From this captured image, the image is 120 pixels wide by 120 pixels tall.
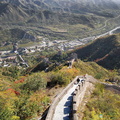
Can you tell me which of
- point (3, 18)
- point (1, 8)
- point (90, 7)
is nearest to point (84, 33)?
point (90, 7)

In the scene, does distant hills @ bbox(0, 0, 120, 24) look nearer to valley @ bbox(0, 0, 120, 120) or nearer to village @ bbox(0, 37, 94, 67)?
valley @ bbox(0, 0, 120, 120)

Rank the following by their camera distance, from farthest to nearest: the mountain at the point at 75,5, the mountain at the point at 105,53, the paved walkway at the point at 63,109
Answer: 1. the mountain at the point at 75,5
2. the mountain at the point at 105,53
3. the paved walkway at the point at 63,109

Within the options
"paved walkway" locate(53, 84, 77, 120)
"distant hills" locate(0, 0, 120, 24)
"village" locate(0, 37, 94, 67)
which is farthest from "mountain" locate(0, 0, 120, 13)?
"paved walkway" locate(53, 84, 77, 120)

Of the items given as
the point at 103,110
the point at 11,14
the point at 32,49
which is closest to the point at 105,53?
the point at 103,110

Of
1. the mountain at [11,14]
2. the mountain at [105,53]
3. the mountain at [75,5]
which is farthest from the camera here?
the mountain at [75,5]

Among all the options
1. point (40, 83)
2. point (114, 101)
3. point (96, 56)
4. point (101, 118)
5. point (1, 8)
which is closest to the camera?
point (101, 118)

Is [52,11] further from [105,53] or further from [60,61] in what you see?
[105,53]

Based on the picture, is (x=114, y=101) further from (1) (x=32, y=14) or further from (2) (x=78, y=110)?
(1) (x=32, y=14)

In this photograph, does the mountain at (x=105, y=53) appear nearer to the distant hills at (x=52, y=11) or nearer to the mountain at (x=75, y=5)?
the distant hills at (x=52, y=11)

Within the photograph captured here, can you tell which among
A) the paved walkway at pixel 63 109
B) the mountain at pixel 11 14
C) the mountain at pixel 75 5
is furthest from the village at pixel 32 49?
the mountain at pixel 75 5
